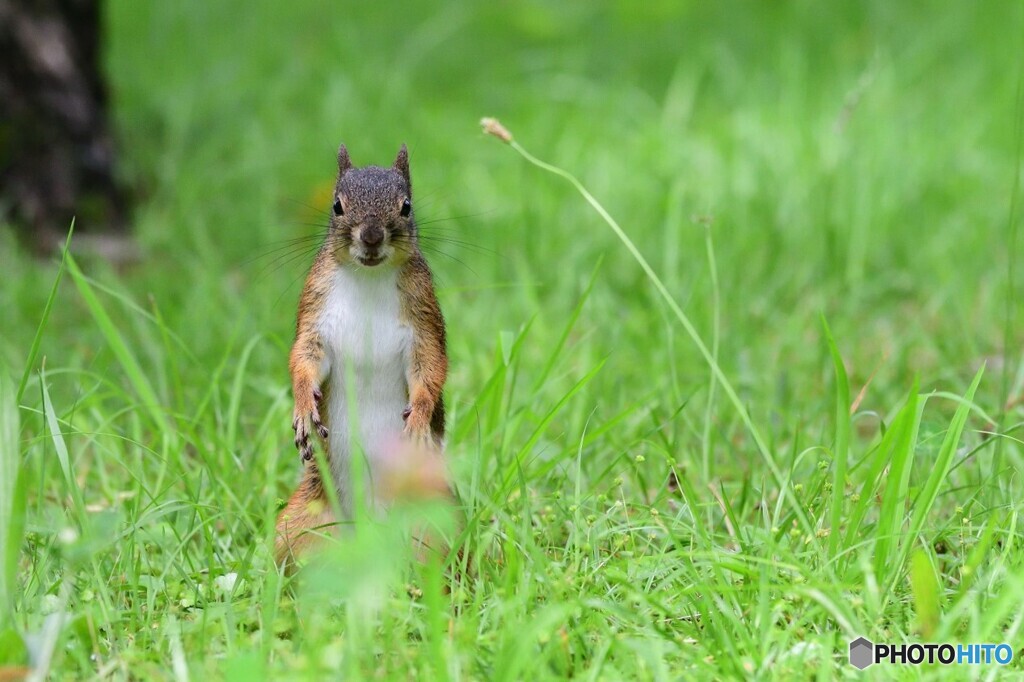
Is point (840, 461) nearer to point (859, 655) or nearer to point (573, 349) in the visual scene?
point (859, 655)

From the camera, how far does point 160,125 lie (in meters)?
7.22

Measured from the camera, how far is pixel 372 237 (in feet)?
9.07

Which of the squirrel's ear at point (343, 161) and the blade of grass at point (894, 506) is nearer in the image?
the blade of grass at point (894, 506)

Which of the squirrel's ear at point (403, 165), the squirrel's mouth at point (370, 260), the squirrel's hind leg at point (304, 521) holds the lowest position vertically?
the squirrel's hind leg at point (304, 521)

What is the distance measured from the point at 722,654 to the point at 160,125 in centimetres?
579

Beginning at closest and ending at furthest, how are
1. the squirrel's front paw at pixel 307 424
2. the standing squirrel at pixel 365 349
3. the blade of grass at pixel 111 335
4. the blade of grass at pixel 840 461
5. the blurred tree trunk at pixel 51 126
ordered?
the blade of grass at pixel 840 461
the squirrel's front paw at pixel 307 424
the standing squirrel at pixel 365 349
the blade of grass at pixel 111 335
the blurred tree trunk at pixel 51 126

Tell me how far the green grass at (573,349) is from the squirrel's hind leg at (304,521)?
9cm

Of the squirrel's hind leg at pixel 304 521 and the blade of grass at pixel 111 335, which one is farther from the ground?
the blade of grass at pixel 111 335

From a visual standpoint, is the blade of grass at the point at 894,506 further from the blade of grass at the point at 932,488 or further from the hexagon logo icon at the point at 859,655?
the hexagon logo icon at the point at 859,655

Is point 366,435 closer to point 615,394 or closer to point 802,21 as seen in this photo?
point 615,394

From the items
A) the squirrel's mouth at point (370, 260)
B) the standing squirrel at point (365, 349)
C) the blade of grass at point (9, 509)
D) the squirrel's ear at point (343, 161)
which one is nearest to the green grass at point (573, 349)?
the blade of grass at point (9, 509)

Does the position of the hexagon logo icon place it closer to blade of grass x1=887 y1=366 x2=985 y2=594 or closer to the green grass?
the green grass

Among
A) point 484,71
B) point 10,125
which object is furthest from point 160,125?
point 484,71

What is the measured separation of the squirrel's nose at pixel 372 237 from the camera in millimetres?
2762
